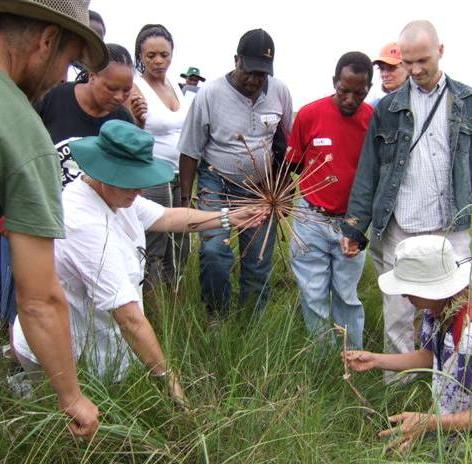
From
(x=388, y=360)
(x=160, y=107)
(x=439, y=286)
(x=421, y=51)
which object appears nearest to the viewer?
(x=439, y=286)

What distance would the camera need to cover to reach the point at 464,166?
3.39m

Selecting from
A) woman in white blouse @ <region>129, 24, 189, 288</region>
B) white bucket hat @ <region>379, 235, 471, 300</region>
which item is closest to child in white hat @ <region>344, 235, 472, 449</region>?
white bucket hat @ <region>379, 235, 471, 300</region>

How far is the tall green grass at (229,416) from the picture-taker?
6.89 feet

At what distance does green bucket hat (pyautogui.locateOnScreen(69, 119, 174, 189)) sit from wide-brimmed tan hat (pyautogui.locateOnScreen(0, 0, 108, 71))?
2.12 feet

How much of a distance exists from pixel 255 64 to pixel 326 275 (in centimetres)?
131

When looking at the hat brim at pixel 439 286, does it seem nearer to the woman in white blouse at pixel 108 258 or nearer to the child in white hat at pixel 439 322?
the child in white hat at pixel 439 322

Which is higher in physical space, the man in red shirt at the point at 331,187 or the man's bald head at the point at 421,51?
the man's bald head at the point at 421,51

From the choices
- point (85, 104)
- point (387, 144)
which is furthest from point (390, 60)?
point (85, 104)

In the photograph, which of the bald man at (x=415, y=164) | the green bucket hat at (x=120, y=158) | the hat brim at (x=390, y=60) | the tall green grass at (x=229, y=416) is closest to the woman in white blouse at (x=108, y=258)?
the green bucket hat at (x=120, y=158)

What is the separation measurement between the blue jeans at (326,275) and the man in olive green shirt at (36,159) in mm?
2138

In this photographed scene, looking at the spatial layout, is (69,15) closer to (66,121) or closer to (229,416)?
(229,416)

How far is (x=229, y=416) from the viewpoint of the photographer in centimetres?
240

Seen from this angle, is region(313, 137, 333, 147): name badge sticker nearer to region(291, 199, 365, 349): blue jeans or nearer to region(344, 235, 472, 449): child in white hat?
region(291, 199, 365, 349): blue jeans

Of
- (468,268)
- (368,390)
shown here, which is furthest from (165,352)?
(468,268)
